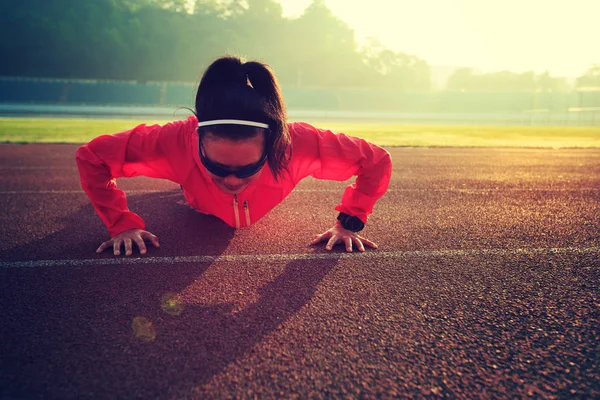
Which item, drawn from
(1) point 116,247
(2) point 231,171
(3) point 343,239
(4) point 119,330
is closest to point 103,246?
(1) point 116,247

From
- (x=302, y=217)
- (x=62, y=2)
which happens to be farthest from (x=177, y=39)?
(x=302, y=217)

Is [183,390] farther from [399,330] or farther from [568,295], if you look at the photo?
[568,295]

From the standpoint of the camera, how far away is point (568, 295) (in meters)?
2.41

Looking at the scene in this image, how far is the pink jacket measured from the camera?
2.78 meters

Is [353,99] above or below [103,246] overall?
above

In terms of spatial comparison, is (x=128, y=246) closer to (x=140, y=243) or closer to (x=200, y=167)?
(x=140, y=243)

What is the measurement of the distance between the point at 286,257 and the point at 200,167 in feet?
3.08

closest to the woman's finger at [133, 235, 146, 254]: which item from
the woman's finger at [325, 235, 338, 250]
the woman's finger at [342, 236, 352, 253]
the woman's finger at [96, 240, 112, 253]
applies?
the woman's finger at [96, 240, 112, 253]

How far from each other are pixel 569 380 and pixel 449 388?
530 mm

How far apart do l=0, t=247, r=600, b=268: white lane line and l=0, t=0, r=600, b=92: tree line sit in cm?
3440

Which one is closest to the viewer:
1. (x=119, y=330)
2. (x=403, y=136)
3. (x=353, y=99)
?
(x=119, y=330)

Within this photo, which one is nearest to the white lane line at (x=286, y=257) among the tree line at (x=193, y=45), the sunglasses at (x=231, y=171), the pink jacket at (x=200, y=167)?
the pink jacket at (x=200, y=167)

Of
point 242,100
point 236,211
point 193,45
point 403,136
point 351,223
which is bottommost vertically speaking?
point 351,223

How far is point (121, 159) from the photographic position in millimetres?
2764
